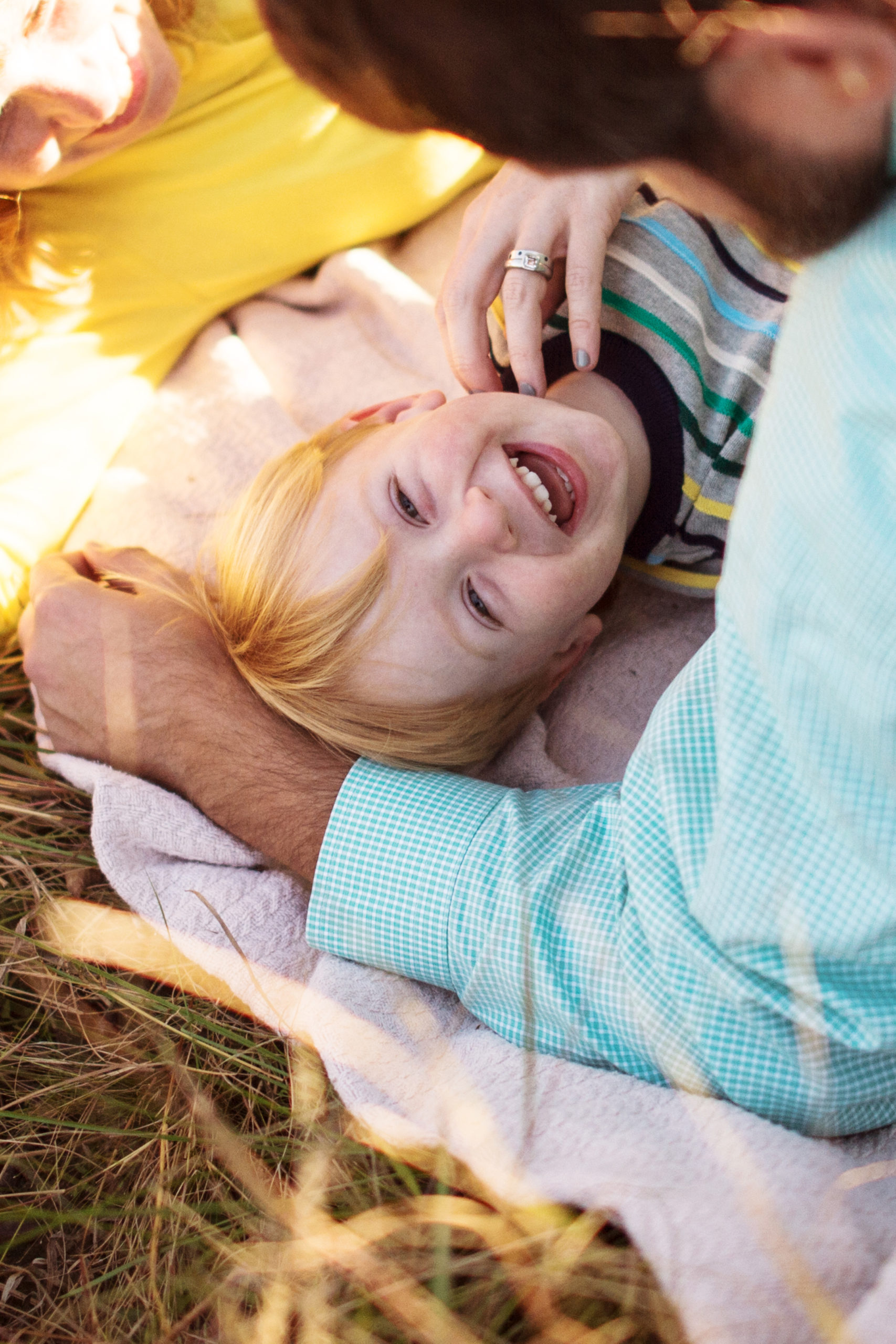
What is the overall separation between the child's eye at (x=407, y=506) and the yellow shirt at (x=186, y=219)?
96 centimetres

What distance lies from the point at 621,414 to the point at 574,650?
1.53 ft

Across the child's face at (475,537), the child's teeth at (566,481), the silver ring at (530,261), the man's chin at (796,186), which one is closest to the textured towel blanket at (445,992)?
the child's face at (475,537)

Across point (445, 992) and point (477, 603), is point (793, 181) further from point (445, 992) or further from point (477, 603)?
point (445, 992)

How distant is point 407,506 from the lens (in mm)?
1616

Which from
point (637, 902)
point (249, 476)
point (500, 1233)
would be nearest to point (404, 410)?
point (249, 476)

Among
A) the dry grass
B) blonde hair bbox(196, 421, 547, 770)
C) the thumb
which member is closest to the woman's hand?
blonde hair bbox(196, 421, 547, 770)

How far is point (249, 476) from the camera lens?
2191 mm

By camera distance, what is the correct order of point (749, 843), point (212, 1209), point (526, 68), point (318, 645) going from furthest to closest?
point (318, 645)
point (212, 1209)
point (749, 843)
point (526, 68)

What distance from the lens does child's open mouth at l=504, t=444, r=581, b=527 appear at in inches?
63.6

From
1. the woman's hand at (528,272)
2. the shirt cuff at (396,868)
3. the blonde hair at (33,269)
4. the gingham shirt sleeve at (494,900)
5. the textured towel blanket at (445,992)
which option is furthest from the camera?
the blonde hair at (33,269)

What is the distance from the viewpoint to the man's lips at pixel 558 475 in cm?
161

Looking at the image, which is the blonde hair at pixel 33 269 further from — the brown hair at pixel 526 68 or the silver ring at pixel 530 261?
the brown hair at pixel 526 68

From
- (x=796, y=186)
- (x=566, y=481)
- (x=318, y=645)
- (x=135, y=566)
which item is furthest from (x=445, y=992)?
(x=796, y=186)

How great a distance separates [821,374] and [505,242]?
110 cm
